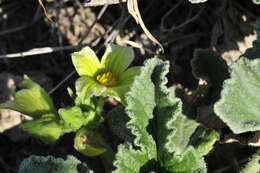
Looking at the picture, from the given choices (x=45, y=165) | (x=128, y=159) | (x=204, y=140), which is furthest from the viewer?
(x=204, y=140)

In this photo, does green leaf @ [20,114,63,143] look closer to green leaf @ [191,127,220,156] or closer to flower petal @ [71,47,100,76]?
Result: flower petal @ [71,47,100,76]

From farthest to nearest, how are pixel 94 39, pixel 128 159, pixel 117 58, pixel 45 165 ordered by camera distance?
pixel 94 39
pixel 117 58
pixel 45 165
pixel 128 159

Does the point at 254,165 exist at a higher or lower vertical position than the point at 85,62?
lower

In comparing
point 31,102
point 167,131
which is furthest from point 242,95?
point 31,102

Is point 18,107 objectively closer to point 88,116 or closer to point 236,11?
point 88,116

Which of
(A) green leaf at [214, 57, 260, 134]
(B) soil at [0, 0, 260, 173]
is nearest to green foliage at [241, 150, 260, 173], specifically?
(A) green leaf at [214, 57, 260, 134]

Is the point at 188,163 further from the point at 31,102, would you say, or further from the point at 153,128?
the point at 31,102

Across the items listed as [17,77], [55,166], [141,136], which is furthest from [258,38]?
[17,77]

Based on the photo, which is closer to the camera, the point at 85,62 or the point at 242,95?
the point at 242,95
